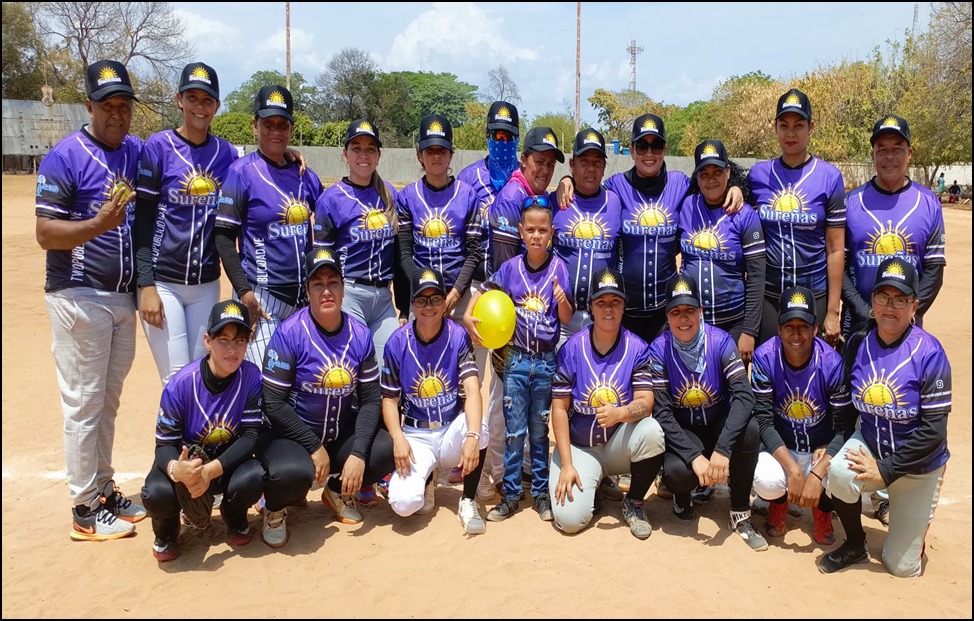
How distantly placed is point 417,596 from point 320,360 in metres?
1.60

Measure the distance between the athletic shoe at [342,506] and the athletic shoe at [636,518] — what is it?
5.92ft

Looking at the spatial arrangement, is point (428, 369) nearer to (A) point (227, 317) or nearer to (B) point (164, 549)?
(A) point (227, 317)

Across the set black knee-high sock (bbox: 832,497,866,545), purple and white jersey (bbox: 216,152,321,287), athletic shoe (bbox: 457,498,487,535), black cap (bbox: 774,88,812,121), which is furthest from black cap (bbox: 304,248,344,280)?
black knee-high sock (bbox: 832,497,866,545)

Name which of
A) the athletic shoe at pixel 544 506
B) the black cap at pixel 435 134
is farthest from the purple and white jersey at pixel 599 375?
the black cap at pixel 435 134

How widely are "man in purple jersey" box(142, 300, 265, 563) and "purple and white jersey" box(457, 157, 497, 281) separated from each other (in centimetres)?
186

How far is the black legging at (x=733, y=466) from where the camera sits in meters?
4.80

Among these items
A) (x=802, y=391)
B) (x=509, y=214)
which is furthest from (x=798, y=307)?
(x=509, y=214)

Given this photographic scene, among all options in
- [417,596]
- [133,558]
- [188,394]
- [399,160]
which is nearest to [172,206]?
[188,394]

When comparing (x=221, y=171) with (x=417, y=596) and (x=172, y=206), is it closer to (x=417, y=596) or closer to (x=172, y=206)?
(x=172, y=206)

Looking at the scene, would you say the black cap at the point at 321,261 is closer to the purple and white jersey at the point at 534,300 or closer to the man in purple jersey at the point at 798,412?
the purple and white jersey at the point at 534,300

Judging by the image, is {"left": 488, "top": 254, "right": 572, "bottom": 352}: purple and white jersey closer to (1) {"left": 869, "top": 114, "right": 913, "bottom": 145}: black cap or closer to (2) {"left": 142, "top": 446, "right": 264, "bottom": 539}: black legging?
(2) {"left": 142, "top": 446, "right": 264, "bottom": 539}: black legging

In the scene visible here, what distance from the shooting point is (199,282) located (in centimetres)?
518

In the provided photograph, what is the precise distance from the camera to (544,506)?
5191mm

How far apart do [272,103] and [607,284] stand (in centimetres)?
261
